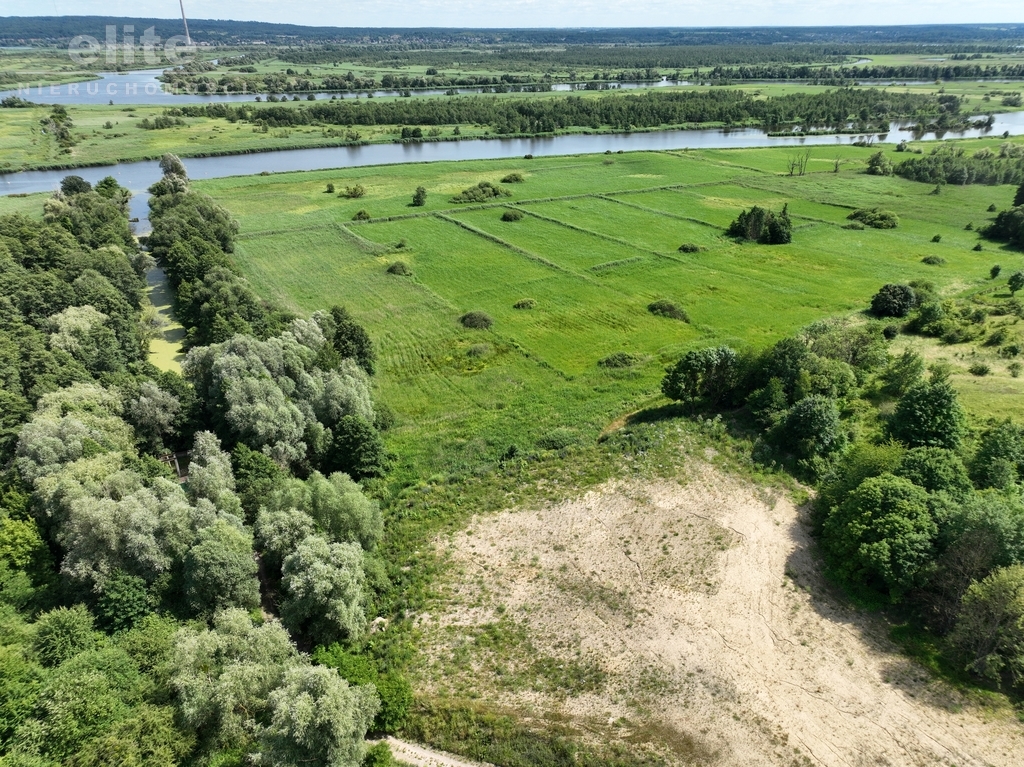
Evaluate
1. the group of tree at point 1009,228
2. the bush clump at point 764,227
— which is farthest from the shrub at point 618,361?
the group of tree at point 1009,228

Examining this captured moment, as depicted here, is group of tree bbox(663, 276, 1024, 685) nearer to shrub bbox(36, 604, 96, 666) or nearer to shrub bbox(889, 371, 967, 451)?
shrub bbox(889, 371, 967, 451)

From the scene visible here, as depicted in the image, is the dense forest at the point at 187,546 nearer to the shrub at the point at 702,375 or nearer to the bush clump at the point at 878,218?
the shrub at the point at 702,375

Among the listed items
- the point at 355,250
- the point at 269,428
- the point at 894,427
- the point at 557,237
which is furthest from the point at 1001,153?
the point at 269,428

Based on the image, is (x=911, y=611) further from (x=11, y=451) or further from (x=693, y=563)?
(x=11, y=451)

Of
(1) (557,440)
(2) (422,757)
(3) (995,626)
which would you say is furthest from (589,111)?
(2) (422,757)

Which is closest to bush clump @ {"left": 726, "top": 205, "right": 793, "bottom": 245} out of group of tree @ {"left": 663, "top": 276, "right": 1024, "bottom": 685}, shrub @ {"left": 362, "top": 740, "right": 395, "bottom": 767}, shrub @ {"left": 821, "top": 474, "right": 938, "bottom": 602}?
group of tree @ {"left": 663, "top": 276, "right": 1024, "bottom": 685}
